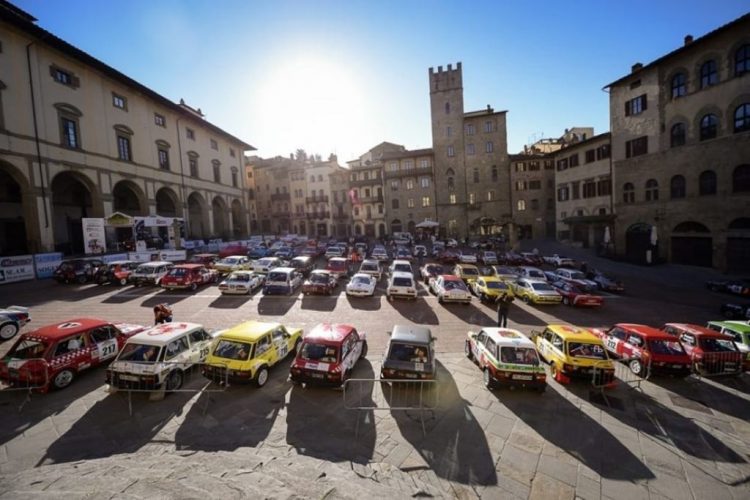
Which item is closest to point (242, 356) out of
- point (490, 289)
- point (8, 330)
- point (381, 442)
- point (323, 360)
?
point (323, 360)

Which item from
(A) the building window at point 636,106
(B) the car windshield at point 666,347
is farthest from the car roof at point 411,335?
(A) the building window at point 636,106

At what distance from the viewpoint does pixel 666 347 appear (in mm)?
9875

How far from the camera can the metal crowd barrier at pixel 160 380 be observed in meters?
7.93

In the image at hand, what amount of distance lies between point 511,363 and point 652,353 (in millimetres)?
4880

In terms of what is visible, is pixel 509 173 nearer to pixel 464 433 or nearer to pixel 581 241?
pixel 581 241

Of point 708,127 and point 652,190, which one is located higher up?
point 708,127

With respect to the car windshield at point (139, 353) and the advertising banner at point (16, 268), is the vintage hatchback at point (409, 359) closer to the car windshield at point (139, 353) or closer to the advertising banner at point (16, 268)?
the car windshield at point (139, 353)

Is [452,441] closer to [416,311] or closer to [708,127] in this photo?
[416,311]

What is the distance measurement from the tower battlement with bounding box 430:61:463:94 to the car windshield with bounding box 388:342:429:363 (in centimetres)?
5380

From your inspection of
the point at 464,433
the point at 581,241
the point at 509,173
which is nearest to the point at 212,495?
the point at 464,433

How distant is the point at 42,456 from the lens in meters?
6.11

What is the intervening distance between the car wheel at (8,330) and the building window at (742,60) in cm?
4596

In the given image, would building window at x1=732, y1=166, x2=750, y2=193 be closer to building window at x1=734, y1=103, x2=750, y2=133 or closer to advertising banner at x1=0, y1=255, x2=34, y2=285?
building window at x1=734, y1=103, x2=750, y2=133

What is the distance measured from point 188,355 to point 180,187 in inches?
1475
